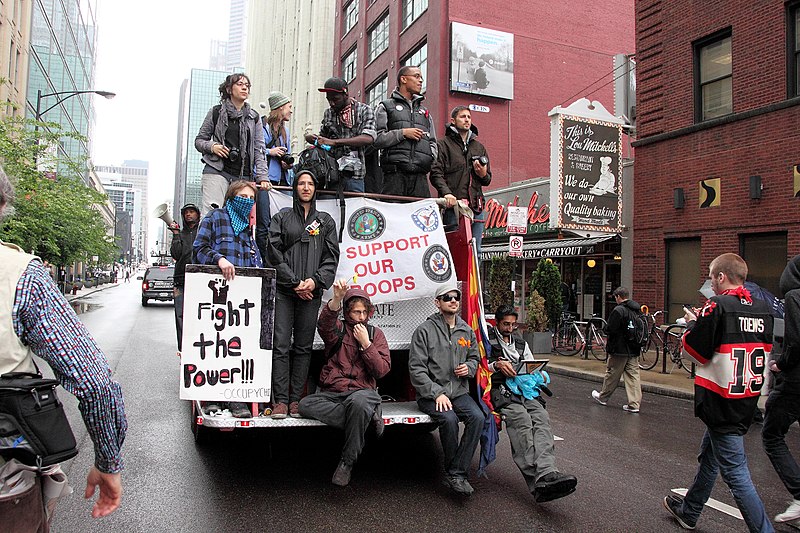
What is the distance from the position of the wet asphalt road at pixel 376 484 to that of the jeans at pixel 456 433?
25 cm

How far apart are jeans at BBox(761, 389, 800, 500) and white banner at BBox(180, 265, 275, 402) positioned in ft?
12.4

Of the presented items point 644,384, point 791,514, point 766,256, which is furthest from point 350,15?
point 791,514

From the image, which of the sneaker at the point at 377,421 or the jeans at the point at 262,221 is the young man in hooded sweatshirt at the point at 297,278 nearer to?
the jeans at the point at 262,221

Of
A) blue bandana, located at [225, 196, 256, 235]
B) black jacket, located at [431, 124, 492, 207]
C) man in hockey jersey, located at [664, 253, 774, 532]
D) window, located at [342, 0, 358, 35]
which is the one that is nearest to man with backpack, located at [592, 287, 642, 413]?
black jacket, located at [431, 124, 492, 207]

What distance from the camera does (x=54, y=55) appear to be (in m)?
48.4

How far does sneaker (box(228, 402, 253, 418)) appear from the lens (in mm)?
4557

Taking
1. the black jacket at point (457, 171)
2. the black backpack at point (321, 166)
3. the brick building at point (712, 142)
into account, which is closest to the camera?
the black backpack at point (321, 166)

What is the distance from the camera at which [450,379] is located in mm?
4961

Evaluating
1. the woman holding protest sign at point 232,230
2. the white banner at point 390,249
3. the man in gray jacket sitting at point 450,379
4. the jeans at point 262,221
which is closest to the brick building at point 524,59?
the white banner at point 390,249

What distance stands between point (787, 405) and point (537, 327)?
10.6 m

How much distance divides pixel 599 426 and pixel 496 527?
156 inches

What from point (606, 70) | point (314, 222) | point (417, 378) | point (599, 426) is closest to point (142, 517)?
point (417, 378)

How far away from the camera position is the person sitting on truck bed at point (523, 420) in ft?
14.4

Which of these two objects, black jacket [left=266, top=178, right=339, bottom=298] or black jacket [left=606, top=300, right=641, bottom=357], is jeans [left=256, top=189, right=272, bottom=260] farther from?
black jacket [left=606, top=300, right=641, bottom=357]
